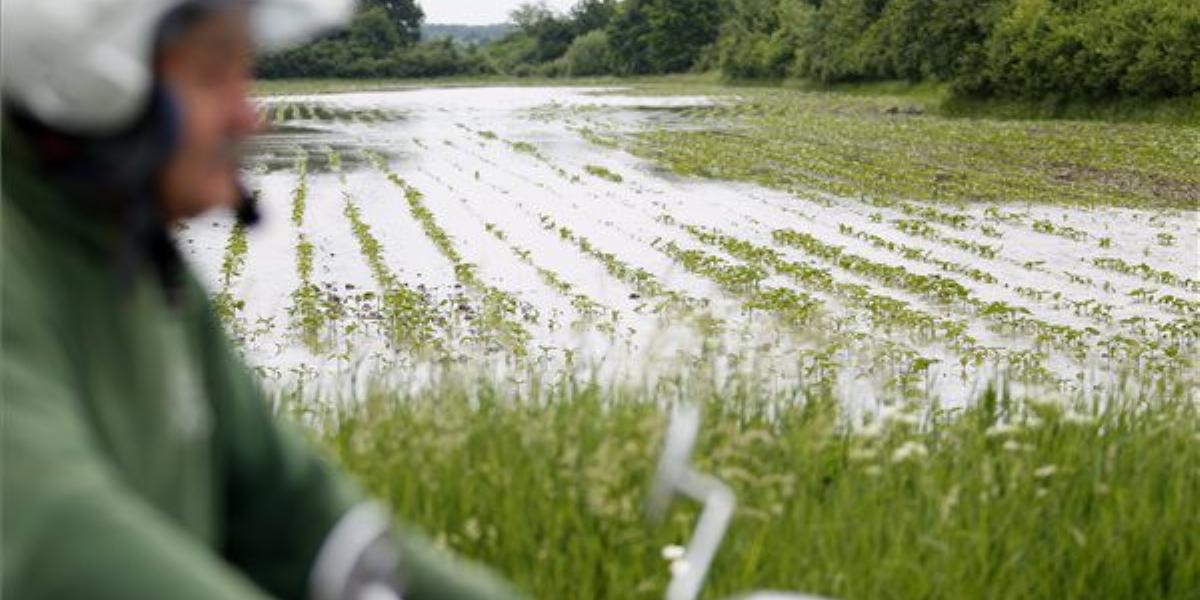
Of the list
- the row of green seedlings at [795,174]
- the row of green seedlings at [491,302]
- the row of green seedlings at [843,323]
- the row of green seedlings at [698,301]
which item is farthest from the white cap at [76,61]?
the row of green seedlings at [795,174]

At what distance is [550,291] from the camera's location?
1317 centimetres

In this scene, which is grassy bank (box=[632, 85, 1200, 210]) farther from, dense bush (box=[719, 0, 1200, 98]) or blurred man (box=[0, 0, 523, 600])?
blurred man (box=[0, 0, 523, 600])

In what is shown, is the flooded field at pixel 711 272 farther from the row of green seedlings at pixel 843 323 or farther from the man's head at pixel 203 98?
the man's head at pixel 203 98

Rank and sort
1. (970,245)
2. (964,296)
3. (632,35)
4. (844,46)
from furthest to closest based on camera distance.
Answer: (632,35) < (844,46) < (970,245) < (964,296)

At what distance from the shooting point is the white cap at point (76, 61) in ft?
2.61

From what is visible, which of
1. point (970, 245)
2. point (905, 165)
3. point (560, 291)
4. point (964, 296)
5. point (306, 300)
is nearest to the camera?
point (306, 300)

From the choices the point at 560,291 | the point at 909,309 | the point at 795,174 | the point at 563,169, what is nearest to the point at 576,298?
the point at 560,291

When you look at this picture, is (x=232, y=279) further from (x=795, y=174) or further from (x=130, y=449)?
(x=130, y=449)

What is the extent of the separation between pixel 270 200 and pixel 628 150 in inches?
463

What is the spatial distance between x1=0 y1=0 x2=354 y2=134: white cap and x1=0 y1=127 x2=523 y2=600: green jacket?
4 cm

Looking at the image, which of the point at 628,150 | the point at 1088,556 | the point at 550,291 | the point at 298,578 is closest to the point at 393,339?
the point at 550,291

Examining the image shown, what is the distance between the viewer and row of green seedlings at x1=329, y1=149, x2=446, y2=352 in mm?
10234

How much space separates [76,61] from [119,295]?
0.47 feet

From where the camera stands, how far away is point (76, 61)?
799 mm
